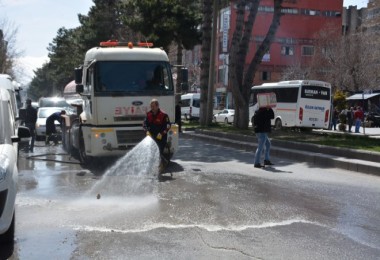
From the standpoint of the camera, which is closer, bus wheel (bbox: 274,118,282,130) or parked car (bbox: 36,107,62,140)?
parked car (bbox: 36,107,62,140)

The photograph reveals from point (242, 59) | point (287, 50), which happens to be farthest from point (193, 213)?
point (287, 50)

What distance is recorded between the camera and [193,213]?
7.76 m

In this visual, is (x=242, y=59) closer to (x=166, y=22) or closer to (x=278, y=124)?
(x=278, y=124)

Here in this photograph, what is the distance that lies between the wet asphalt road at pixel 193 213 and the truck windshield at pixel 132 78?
148 cm

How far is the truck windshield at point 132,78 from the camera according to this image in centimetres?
1260

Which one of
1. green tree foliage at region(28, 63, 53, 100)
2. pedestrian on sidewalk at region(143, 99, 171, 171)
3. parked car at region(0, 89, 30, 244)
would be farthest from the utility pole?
green tree foliage at region(28, 63, 53, 100)

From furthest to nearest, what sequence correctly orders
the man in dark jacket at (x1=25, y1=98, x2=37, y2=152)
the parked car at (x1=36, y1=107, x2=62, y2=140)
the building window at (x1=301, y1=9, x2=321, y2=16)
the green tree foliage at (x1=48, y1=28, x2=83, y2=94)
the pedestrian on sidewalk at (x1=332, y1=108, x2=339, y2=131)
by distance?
1. the building window at (x1=301, y1=9, x2=321, y2=16)
2. the green tree foliage at (x1=48, y1=28, x2=83, y2=94)
3. the pedestrian on sidewalk at (x1=332, y1=108, x2=339, y2=131)
4. the parked car at (x1=36, y1=107, x2=62, y2=140)
5. the man in dark jacket at (x1=25, y1=98, x2=37, y2=152)

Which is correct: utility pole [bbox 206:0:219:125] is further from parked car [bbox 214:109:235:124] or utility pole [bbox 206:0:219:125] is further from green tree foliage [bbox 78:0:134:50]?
green tree foliage [bbox 78:0:134:50]

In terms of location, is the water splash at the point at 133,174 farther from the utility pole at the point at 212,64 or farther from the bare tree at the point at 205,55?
the bare tree at the point at 205,55

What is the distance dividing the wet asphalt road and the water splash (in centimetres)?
2

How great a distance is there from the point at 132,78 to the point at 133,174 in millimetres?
2538

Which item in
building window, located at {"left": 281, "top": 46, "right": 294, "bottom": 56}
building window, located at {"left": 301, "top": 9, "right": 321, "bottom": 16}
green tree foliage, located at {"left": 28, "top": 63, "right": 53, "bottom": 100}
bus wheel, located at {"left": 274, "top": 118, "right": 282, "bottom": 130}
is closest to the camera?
bus wheel, located at {"left": 274, "top": 118, "right": 282, "bottom": 130}

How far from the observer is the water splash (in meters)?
9.67

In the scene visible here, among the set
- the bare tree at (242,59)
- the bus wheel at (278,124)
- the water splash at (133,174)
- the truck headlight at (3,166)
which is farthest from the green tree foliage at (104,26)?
the truck headlight at (3,166)
